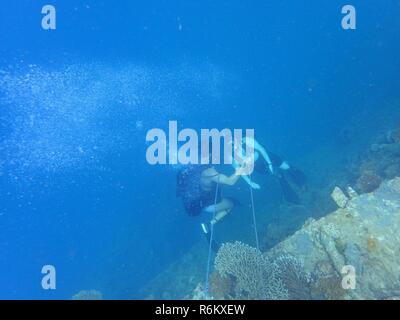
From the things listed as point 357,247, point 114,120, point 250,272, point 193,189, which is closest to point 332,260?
point 357,247

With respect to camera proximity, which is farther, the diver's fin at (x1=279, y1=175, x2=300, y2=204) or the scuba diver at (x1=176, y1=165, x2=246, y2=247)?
the diver's fin at (x1=279, y1=175, x2=300, y2=204)

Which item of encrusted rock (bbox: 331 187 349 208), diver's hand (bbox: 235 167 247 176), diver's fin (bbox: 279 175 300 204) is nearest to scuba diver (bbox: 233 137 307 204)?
diver's fin (bbox: 279 175 300 204)

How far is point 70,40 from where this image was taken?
32.4 m

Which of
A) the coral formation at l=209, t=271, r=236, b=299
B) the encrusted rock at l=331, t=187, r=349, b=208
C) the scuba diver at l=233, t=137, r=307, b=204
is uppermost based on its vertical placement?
the scuba diver at l=233, t=137, r=307, b=204

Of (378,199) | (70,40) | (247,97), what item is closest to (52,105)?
(70,40)

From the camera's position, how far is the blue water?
1944cm

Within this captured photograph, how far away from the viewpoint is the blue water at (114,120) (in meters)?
19.4

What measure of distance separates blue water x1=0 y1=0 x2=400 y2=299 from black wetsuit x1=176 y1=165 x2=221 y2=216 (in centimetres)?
478

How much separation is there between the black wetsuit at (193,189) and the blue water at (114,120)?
4.78m

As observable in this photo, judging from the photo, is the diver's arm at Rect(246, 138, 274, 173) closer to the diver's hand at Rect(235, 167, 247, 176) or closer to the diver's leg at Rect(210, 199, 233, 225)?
the diver's hand at Rect(235, 167, 247, 176)

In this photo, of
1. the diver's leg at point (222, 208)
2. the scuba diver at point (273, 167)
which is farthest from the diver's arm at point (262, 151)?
the diver's leg at point (222, 208)

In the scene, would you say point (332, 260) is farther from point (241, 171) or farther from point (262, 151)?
point (262, 151)

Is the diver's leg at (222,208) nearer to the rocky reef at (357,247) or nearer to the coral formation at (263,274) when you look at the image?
Answer: the rocky reef at (357,247)

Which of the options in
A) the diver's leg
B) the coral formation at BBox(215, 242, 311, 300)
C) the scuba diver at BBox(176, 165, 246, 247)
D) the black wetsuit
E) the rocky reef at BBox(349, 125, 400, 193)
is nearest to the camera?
the coral formation at BBox(215, 242, 311, 300)
